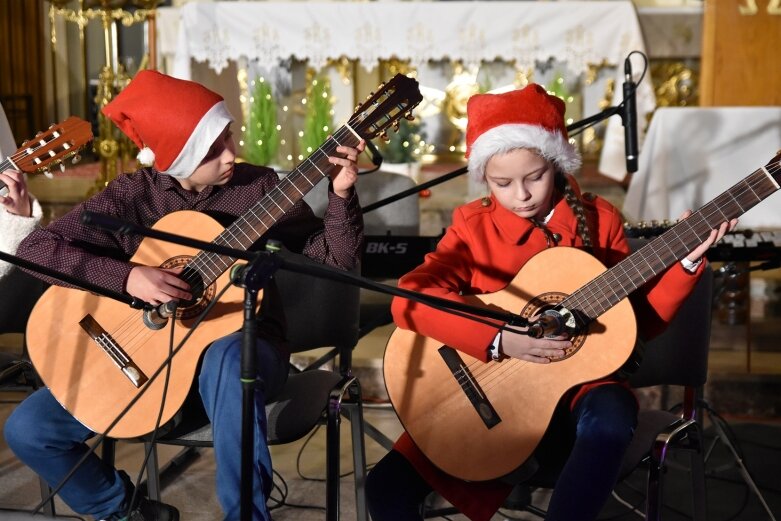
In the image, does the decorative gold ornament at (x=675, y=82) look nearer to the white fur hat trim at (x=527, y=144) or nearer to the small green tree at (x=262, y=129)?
the small green tree at (x=262, y=129)

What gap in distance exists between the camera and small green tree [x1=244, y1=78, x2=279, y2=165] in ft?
20.7

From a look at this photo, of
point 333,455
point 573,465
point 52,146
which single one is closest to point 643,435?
point 573,465

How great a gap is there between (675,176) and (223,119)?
3004 mm

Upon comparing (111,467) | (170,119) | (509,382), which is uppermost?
(170,119)

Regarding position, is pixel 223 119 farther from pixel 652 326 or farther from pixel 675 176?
pixel 675 176

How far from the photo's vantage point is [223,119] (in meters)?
2.61

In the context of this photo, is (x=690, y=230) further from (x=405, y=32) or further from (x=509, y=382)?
(x=405, y=32)

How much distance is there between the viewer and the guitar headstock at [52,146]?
2.71m

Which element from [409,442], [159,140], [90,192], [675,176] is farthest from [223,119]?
[90,192]

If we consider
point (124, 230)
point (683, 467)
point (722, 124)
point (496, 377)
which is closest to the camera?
point (124, 230)

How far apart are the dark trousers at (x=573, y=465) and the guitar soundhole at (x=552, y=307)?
0.10m

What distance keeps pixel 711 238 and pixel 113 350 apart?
4.47 feet

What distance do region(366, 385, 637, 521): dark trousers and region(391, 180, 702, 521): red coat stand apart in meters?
0.06

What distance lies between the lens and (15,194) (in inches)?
107
